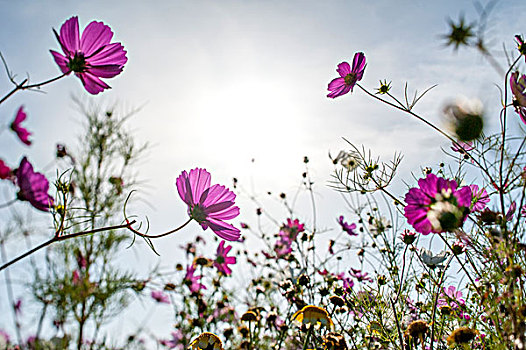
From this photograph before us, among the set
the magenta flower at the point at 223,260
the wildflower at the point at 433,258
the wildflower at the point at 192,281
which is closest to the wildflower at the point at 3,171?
the wildflower at the point at 433,258

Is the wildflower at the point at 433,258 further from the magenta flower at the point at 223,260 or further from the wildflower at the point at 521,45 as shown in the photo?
the magenta flower at the point at 223,260

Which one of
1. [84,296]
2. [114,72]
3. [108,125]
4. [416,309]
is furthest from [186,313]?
[114,72]

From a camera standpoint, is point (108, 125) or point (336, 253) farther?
point (108, 125)

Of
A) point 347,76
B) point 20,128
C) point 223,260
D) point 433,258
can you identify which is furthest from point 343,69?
point 223,260

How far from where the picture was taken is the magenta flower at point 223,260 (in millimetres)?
1542

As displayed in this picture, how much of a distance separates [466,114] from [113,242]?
1645mm

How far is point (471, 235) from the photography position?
2.70ft

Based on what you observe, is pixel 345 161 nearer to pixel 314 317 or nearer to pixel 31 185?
pixel 314 317

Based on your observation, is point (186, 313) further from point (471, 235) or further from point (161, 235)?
point (161, 235)

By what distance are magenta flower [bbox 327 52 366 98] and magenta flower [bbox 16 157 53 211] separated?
1.94ft

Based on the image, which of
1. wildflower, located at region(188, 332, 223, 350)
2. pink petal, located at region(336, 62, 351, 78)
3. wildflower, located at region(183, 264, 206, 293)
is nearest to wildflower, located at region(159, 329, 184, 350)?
wildflower, located at region(183, 264, 206, 293)

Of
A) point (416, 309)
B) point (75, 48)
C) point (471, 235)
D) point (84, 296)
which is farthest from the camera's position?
point (84, 296)

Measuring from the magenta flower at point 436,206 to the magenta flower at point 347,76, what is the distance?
0.99 feet

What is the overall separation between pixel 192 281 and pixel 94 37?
139 centimetres
